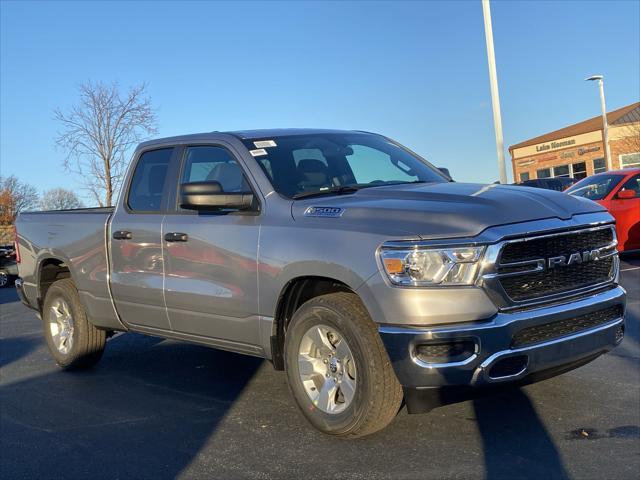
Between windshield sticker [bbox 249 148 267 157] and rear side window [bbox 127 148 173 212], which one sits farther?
rear side window [bbox 127 148 173 212]

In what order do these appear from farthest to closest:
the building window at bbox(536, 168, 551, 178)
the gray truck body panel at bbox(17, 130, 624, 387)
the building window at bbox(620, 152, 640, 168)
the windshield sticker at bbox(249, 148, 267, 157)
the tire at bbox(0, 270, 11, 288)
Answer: the building window at bbox(536, 168, 551, 178)
the building window at bbox(620, 152, 640, 168)
the tire at bbox(0, 270, 11, 288)
the windshield sticker at bbox(249, 148, 267, 157)
the gray truck body panel at bbox(17, 130, 624, 387)

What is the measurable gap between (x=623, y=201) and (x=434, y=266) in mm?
9248

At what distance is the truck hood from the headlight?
9cm

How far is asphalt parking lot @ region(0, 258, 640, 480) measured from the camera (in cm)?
369

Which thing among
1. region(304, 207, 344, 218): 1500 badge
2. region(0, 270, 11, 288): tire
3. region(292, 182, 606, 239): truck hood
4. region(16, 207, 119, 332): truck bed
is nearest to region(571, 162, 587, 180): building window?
region(0, 270, 11, 288): tire

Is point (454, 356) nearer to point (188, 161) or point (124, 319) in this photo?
point (188, 161)

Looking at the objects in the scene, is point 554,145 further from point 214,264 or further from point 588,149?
point 214,264

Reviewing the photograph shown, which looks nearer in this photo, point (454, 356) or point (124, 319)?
point (454, 356)

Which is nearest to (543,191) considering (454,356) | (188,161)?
(454,356)

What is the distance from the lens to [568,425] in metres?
4.17

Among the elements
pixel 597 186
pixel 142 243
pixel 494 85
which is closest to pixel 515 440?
pixel 142 243

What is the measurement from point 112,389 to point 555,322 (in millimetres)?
3792

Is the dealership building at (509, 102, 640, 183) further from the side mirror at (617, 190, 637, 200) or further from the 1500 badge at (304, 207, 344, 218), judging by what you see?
the 1500 badge at (304, 207, 344, 218)

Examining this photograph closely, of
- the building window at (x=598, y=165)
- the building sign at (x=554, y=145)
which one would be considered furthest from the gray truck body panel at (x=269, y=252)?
the building sign at (x=554, y=145)
